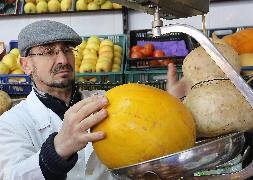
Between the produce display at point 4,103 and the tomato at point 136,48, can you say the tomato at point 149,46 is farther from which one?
the produce display at point 4,103

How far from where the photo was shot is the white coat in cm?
141

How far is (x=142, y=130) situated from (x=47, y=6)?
4.14 m

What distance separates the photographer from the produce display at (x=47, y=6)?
184 inches

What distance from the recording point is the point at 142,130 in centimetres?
88

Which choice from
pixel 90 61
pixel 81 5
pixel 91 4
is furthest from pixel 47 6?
pixel 90 61

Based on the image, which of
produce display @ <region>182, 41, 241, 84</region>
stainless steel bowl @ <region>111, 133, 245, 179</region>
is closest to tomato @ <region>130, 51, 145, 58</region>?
produce display @ <region>182, 41, 241, 84</region>

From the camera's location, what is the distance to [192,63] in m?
1.09

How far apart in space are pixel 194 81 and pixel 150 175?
36 cm

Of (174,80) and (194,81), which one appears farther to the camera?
(174,80)

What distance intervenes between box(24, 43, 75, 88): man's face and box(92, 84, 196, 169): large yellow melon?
0.96m

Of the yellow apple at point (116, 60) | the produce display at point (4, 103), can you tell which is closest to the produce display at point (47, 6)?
the yellow apple at point (116, 60)

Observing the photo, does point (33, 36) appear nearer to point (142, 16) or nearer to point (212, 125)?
point (212, 125)

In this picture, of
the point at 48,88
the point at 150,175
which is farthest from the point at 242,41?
the point at 150,175

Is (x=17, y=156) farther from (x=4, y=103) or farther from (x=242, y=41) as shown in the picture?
(x=242, y=41)
